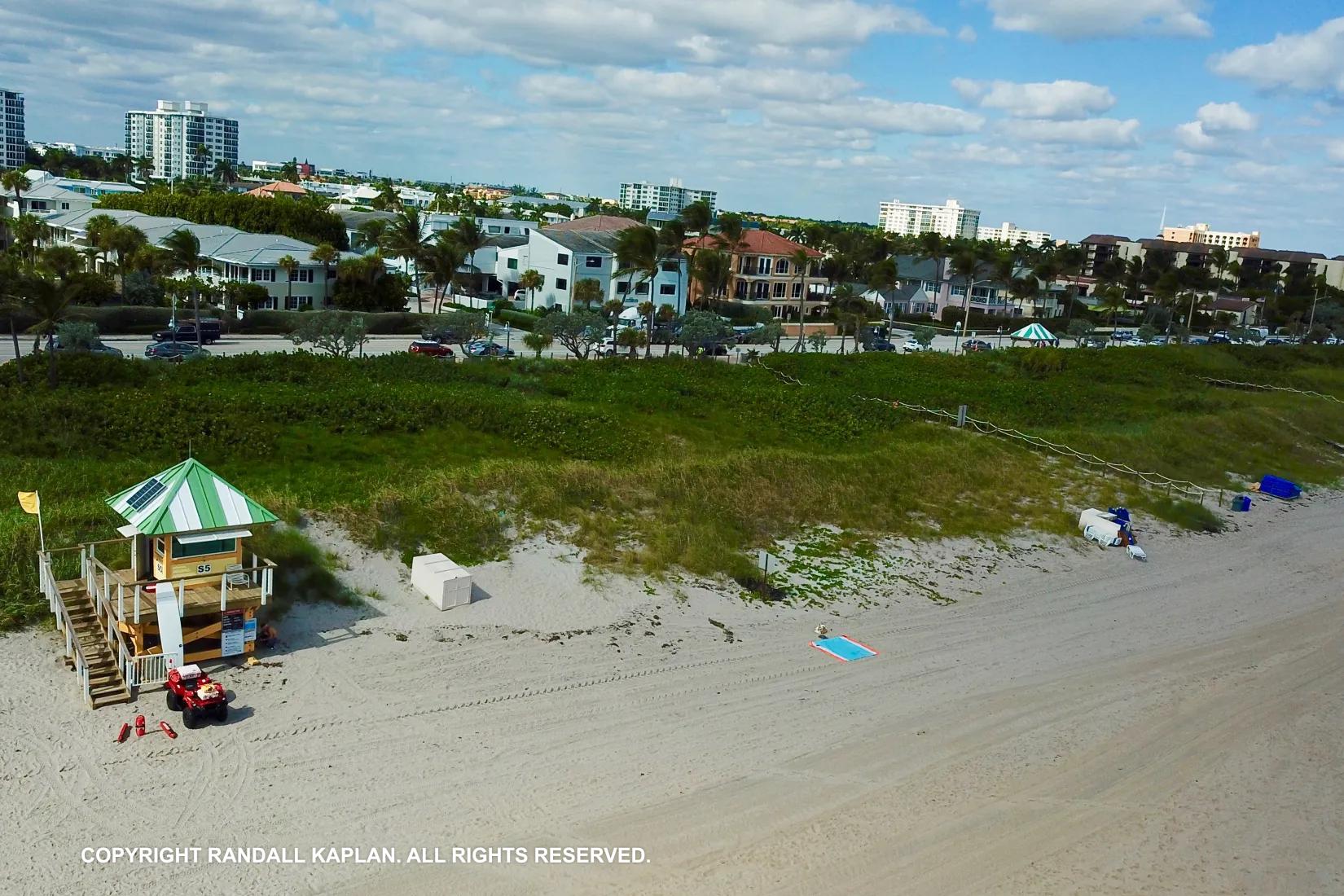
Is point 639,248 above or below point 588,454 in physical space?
above

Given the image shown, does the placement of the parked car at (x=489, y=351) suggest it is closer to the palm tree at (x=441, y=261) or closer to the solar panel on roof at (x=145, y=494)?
the palm tree at (x=441, y=261)

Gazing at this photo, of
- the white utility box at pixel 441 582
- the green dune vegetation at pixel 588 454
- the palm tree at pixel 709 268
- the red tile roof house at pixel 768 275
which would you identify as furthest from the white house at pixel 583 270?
the white utility box at pixel 441 582

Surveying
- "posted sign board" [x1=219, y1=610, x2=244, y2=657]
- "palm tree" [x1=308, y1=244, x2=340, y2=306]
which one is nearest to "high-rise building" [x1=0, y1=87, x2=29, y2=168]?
"palm tree" [x1=308, y1=244, x2=340, y2=306]

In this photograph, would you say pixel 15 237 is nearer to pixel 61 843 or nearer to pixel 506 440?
pixel 506 440

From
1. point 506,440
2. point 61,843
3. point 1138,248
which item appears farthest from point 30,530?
point 1138,248

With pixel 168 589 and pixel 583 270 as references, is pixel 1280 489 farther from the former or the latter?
pixel 583 270

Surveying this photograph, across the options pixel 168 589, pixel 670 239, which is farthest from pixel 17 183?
pixel 168 589
